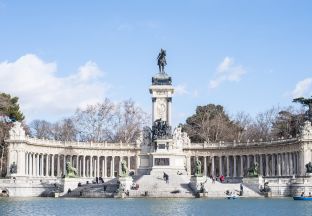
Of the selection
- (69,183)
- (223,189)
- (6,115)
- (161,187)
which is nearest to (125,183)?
(161,187)

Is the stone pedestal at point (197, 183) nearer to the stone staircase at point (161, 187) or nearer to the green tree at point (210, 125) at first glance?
the stone staircase at point (161, 187)

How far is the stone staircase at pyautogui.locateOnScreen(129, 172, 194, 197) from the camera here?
70.8 meters

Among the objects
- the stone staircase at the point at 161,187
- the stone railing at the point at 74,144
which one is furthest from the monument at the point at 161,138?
the stone railing at the point at 74,144

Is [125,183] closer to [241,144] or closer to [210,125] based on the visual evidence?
[241,144]

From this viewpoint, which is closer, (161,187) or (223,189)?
(223,189)

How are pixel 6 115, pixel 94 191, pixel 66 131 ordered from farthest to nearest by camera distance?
1. pixel 66 131
2. pixel 6 115
3. pixel 94 191

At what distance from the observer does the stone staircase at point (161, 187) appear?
70.8 meters

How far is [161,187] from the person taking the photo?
7269 cm

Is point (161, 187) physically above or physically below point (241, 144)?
below

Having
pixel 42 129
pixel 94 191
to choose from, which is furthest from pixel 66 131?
pixel 94 191

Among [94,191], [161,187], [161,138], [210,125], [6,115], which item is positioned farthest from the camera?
[210,125]

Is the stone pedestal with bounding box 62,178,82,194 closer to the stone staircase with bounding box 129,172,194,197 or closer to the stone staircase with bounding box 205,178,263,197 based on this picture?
the stone staircase with bounding box 129,172,194,197

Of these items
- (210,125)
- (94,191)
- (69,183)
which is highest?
(210,125)

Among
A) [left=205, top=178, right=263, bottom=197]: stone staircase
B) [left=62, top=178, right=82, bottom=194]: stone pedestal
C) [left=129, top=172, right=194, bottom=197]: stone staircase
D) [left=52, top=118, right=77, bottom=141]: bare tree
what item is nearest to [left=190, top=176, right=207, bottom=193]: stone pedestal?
[left=129, top=172, right=194, bottom=197]: stone staircase
